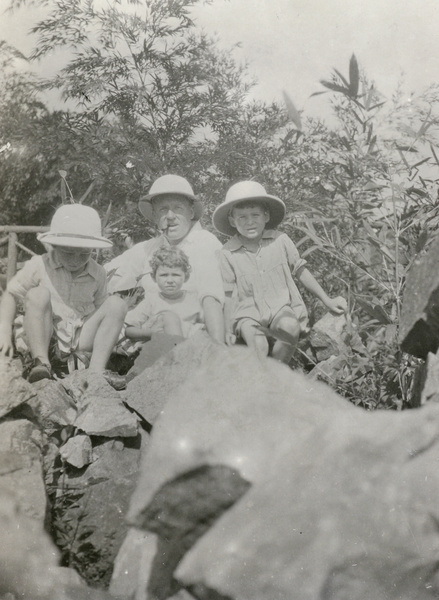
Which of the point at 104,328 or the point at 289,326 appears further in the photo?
the point at 289,326

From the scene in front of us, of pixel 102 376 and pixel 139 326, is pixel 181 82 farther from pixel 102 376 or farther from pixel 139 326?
pixel 102 376

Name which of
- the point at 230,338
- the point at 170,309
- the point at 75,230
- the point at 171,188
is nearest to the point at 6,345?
the point at 75,230

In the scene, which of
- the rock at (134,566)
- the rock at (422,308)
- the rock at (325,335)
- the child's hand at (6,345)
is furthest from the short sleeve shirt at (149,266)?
the rock at (134,566)

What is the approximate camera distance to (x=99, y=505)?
6.89ft

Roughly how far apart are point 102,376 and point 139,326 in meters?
0.75

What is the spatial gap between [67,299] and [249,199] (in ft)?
3.48

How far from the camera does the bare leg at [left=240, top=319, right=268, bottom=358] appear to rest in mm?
2959

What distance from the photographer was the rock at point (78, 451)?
2.21 m

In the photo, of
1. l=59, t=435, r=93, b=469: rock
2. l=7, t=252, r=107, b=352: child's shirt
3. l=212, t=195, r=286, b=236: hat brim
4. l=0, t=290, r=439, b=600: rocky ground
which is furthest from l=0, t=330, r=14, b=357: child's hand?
l=212, t=195, r=286, b=236: hat brim

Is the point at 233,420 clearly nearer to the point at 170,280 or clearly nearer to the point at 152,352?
the point at 152,352

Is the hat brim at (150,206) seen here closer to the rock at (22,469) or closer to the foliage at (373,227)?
the foliage at (373,227)

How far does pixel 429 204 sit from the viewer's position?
8.50ft

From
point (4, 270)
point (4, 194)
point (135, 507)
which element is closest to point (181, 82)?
point (4, 194)

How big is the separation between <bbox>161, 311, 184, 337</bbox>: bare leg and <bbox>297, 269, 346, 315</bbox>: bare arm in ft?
2.23
